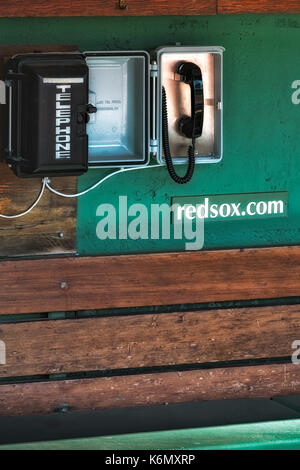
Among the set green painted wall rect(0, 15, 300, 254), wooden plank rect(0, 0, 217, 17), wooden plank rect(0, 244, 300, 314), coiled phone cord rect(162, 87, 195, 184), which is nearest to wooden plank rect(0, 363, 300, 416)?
wooden plank rect(0, 244, 300, 314)

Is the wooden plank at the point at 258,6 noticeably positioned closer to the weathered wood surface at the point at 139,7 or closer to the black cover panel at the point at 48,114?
the weathered wood surface at the point at 139,7

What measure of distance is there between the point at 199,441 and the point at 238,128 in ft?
4.14

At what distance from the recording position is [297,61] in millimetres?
4801

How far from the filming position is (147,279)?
471 cm

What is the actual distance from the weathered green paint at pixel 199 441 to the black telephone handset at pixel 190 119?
0.97 metres

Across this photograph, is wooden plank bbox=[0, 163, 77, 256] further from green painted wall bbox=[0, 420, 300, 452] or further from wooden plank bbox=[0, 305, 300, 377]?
green painted wall bbox=[0, 420, 300, 452]

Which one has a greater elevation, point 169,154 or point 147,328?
point 169,154

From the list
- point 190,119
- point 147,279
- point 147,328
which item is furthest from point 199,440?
point 190,119

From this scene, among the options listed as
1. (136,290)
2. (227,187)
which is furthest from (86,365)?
(227,187)

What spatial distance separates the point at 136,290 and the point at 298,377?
0.81 m

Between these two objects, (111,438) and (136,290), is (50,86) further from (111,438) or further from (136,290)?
(111,438)

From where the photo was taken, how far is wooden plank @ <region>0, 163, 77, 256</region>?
14.8 feet

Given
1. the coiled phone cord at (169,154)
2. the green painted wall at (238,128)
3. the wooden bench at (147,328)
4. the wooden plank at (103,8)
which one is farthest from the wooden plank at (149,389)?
the wooden plank at (103,8)

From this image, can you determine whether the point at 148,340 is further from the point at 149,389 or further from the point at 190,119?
the point at 190,119
